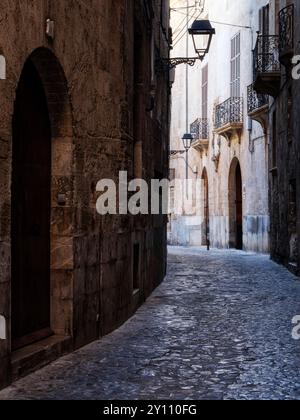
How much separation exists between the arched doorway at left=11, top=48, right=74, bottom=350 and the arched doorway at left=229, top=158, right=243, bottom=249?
2161cm

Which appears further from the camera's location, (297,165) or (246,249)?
(246,249)

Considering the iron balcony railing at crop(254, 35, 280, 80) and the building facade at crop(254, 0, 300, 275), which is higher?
the iron balcony railing at crop(254, 35, 280, 80)

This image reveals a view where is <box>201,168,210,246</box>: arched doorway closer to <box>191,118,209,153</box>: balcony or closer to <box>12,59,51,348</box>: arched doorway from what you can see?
<box>191,118,209,153</box>: balcony

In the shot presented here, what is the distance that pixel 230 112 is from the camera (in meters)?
27.5

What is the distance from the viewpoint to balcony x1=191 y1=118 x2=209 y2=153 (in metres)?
33.2

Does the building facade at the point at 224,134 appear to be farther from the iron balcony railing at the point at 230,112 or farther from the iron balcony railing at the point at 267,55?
the iron balcony railing at the point at 267,55

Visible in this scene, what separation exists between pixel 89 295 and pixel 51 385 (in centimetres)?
190

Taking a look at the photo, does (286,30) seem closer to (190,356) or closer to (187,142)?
(190,356)

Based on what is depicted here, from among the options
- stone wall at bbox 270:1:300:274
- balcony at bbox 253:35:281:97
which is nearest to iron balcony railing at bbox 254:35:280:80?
balcony at bbox 253:35:281:97

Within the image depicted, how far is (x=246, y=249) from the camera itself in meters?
25.9

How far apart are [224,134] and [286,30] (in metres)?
12.0

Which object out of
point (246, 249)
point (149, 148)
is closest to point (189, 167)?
point (246, 249)

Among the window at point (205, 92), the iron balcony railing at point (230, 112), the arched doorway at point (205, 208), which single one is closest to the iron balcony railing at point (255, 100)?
the iron balcony railing at point (230, 112)
